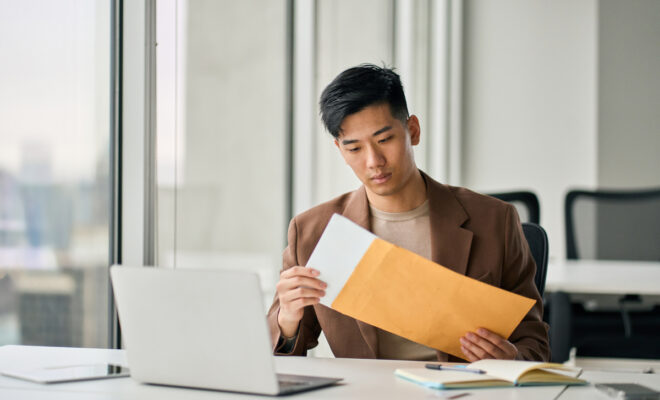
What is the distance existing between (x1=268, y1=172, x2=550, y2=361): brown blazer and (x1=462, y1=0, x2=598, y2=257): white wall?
11.5ft

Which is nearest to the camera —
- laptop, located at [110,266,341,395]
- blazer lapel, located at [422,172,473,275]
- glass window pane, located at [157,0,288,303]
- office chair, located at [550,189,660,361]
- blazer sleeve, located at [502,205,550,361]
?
laptop, located at [110,266,341,395]

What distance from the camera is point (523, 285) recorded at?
149cm

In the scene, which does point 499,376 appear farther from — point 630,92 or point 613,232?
point 630,92

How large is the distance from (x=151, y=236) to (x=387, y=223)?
65cm

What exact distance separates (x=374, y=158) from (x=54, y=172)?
0.78m

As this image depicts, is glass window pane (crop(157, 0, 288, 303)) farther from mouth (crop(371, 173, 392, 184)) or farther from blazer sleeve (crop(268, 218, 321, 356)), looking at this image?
mouth (crop(371, 173, 392, 184))

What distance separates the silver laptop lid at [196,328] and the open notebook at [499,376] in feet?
0.78

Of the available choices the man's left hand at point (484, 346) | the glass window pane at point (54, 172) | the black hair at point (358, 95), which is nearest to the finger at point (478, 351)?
the man's left hand at point (484, 346)

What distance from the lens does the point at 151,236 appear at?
187 cm

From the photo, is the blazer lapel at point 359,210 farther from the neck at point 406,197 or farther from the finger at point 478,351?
the finger at point 478,351

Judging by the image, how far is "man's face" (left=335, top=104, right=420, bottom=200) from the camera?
1498 mm

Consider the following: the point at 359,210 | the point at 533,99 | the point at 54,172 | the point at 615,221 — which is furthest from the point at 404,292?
the point at 533,99

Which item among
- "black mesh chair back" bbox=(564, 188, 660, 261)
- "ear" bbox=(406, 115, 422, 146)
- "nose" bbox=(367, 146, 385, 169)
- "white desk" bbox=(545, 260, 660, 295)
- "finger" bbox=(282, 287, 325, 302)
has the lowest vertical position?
"white desk" bbox=(545, 260, 660, 295)

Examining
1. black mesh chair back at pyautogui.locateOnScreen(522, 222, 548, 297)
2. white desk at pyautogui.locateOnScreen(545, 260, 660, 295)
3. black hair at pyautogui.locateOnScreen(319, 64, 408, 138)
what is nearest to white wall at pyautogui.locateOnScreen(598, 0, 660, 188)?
white desk at pyautogui.locateOnScreen(545, 260, 660, 295)
